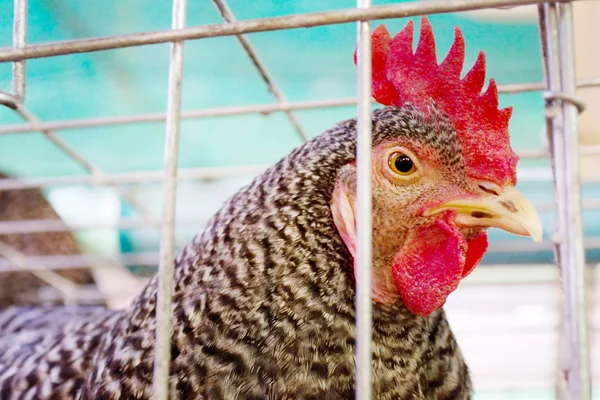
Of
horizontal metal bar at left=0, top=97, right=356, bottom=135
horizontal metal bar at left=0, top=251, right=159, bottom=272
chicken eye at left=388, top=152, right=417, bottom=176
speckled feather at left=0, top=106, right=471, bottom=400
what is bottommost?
speckled feather at left=0, top=106, right=471, bottom=400

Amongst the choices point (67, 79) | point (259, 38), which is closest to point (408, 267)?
point (259, 38)

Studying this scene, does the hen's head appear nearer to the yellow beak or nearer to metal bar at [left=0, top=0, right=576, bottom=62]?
the yellow beak

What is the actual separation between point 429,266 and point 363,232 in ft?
0.94

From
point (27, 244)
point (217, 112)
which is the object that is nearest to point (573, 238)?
point (217, 112)

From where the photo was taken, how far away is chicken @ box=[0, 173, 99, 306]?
2.25m

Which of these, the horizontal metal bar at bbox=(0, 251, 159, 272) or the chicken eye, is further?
the horizontal metal bar at bbox=(0, 251, 159, 272)

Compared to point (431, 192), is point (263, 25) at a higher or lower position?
higher

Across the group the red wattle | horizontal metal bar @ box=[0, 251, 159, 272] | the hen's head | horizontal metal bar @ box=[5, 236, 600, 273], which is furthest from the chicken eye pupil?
horizontal metal bar @ box=[0, 251, 159, 272]

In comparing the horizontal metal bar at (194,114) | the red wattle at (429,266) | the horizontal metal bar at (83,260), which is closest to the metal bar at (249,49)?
the horizontal metal bar at (194,114)

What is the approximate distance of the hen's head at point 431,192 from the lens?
0.84m

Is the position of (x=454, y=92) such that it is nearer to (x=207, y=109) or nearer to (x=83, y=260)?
(x=207, y=109)

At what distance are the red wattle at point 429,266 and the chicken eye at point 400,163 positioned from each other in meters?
0.10

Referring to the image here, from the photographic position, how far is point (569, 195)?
0.61m

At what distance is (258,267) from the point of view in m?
0.83
